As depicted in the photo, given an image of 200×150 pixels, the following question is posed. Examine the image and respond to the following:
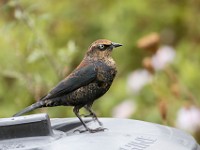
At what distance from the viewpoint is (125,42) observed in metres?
5.20

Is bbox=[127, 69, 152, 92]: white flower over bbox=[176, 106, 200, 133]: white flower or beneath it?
over

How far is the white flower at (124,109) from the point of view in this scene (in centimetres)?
445

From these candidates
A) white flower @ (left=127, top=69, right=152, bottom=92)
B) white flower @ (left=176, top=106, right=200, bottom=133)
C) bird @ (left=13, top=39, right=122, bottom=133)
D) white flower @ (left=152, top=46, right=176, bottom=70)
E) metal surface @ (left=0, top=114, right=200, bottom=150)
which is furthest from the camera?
white flower @ (left=127, top=69, right=152, bottom=92)

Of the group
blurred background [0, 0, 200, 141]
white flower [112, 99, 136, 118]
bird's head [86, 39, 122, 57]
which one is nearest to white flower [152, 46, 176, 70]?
blurred background [0, 0, 200, 141]

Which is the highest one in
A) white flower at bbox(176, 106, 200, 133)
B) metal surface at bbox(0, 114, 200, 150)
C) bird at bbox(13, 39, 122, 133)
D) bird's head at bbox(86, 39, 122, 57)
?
bird's head at bbox(86, 39, 122, 57)

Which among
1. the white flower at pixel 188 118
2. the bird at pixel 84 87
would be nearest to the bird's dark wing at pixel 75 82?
the bird at pixel 84 87

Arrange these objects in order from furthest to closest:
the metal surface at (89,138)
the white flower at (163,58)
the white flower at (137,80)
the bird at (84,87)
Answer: the white flower at (137,80) → the white flower at (163,58) → the bird at (84,87) → the metal surface at (89,138)

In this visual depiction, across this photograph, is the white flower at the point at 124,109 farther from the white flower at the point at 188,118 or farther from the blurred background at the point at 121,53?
the white flower at the point at 188,118

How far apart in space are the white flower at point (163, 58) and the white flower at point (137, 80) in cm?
14

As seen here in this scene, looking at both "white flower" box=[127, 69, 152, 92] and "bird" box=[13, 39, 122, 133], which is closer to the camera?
"bird" box=[13, 39, 122, 133]

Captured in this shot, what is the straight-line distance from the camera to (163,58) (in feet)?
15.2

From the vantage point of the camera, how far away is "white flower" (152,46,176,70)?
436 centimetres

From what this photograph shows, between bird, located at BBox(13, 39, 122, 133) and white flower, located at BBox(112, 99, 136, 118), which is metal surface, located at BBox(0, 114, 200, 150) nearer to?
bird, located at BBox(13, 39, 122, 133)

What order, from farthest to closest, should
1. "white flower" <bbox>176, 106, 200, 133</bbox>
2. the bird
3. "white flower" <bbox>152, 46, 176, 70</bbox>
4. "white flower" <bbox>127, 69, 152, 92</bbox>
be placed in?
"white flower" <bbox>127, 69, 152, 92</bbox>
"white flower" <bbox>152, 46, 176, 70</bbox>
"white flower" <bbox>176, 106, 200, 133</bbox>
the bird
